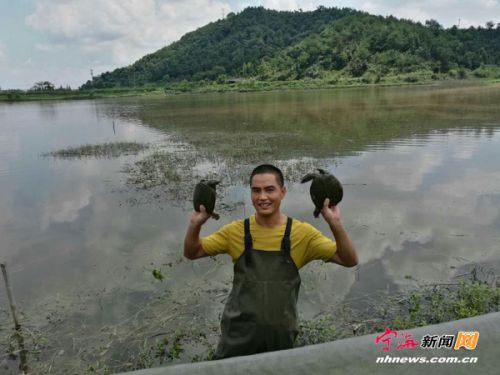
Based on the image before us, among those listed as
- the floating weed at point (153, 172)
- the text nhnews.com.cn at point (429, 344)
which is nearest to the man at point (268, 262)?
the text nhnews.com.cn at point (429, 344)

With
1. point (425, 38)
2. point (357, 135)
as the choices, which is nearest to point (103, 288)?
point (357, 135)

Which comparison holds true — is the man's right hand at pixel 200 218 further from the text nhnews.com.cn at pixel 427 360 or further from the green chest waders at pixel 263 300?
the text nhnews.com.cn at pixel 427 360

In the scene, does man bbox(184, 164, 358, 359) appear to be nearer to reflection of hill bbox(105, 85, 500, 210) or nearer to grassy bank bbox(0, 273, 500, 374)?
grassy bank bbox(0, 273, 500, 374)

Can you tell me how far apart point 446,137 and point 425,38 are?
128 metres

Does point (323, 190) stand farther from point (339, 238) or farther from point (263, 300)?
point (263, 300)

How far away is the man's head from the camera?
9.05ft

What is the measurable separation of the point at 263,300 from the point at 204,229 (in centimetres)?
685

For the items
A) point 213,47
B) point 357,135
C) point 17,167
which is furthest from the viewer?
point 213,47

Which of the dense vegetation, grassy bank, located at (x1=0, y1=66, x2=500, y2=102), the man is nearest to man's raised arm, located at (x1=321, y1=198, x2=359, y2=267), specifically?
the man

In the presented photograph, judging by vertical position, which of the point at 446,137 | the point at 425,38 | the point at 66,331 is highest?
the point at 425,38

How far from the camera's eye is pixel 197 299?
21.1 ft

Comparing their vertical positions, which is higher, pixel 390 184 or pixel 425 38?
pixel 425 38

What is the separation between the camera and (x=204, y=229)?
31.1 ft

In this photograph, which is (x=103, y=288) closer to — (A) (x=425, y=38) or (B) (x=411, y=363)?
(B) (x=411, y=363)
